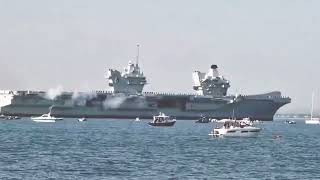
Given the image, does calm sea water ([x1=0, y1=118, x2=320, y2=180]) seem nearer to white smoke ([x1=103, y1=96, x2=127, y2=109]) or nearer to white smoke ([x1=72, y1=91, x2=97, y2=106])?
white smoke ([x1=72, y1=91, x2=97, y2=106])

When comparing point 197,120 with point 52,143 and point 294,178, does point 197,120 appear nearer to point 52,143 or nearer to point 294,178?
point 52,143

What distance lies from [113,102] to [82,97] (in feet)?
21.8

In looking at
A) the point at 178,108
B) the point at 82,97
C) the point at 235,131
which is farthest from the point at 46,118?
the point at 235,131

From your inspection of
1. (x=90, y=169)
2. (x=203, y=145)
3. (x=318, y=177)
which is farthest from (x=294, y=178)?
(x=203, y=145)

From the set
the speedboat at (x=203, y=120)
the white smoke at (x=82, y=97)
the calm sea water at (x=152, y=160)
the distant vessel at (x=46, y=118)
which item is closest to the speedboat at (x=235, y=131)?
the calm sea water at (x=152, y=160)

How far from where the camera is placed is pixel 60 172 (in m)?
50.9

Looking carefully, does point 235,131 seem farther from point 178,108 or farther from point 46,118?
point 178,108

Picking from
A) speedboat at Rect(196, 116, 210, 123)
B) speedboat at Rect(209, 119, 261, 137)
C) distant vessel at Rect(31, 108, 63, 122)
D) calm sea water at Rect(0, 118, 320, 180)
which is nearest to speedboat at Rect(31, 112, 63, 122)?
distant vessel at Rect(31, 108, 63, 122)

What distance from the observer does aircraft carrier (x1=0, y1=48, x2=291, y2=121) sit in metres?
167

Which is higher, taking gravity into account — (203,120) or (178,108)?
(178,108)

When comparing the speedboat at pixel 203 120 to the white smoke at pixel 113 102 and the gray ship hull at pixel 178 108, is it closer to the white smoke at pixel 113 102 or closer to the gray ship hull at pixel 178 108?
the gray ship hull at pixel 178 108

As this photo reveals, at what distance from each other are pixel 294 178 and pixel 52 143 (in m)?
33.5

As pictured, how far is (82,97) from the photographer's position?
555 feet

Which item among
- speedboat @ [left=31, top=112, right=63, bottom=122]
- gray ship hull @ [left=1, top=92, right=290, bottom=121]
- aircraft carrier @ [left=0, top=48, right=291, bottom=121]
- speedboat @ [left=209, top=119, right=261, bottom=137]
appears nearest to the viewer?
speedboat @ [left=209, top=119, right=261, bottom=137]
